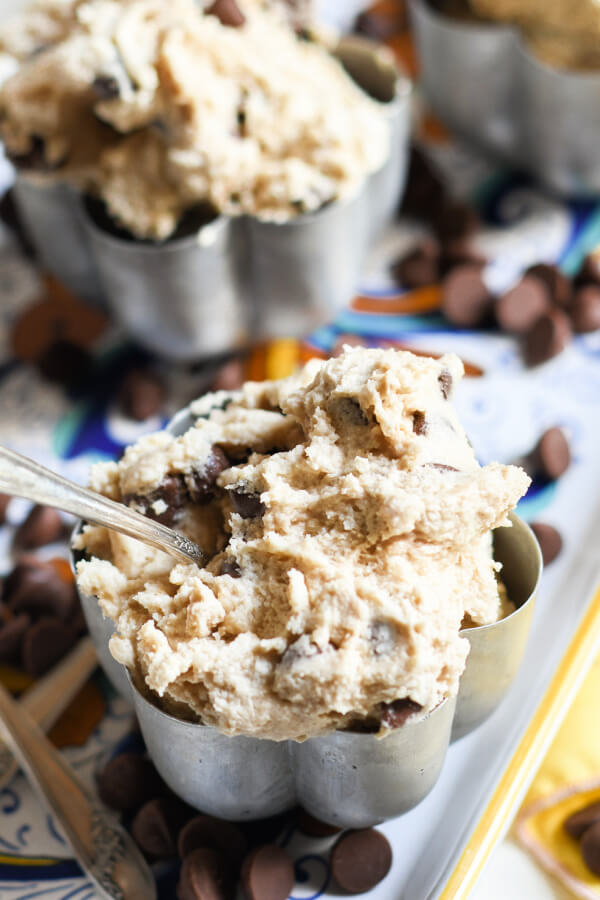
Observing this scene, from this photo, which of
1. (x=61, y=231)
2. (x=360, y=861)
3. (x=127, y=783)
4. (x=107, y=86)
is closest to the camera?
(x=360, y=861)

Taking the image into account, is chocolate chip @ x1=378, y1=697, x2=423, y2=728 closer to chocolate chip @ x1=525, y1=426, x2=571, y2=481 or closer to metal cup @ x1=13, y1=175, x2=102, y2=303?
chocolate chip @ x1=525, y1=426, x2=571, y2=481

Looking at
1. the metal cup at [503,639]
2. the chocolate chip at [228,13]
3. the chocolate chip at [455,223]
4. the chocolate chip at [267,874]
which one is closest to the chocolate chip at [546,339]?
the chocolate chip at [455,223]

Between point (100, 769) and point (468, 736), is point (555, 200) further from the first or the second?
point (100, 769)

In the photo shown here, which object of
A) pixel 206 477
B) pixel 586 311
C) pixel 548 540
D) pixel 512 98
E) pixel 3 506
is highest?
pixel 512 98

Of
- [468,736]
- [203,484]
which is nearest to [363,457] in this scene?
[203,484]

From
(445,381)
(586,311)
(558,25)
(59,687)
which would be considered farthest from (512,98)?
(59,687)

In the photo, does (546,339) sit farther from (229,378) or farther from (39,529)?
(39,529)
